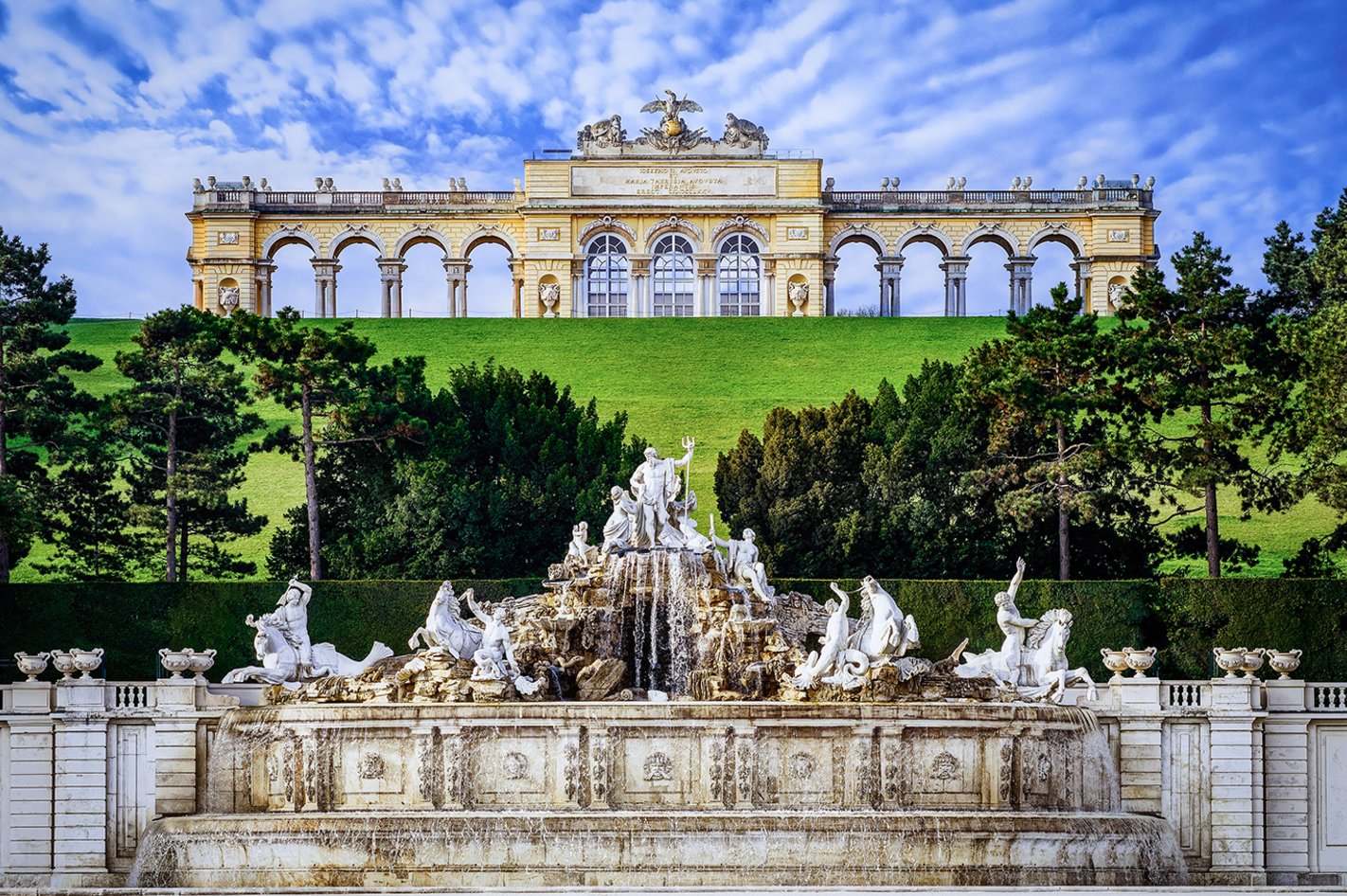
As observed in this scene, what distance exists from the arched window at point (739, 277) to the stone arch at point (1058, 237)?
12.1 meters

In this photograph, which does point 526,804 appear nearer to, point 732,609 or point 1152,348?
point 732,609

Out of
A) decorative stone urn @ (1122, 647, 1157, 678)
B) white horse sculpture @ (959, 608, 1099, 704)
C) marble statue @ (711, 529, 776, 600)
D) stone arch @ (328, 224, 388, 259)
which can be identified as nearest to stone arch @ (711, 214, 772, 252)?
stone arch @ (328, 224, 388, 259)

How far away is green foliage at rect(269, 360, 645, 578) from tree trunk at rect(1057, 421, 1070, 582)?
10.5 meters

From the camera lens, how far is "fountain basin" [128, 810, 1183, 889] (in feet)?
59.7

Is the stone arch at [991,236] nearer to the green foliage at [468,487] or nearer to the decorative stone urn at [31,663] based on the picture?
the green foliage at [468,487]

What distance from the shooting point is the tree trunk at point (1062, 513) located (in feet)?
103

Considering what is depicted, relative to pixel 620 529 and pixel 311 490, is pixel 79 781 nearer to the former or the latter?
pixel 620 529

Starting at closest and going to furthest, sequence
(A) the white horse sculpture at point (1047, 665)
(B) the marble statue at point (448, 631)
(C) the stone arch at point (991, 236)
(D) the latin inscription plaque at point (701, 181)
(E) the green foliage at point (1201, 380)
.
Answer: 1. (B) the marble statue at point (448, 631)
2. (A) the white horse sculpture at point (1047, 665)
3. (E) the green foliage at point (1201, 380)
4. (D) the latin inscription plaque at point (701, 181)
5. (C) the stone arch at point (991, 236)

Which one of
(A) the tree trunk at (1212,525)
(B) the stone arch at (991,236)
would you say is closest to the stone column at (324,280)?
(B) the stone arch at (991,236)

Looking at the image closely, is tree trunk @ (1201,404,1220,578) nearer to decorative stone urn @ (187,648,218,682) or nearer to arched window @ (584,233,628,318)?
decorative stone urn @ (187,648,218,682)

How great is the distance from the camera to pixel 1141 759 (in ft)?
67.2

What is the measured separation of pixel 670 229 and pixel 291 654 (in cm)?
4082

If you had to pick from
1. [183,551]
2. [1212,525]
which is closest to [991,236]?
[1212,525]

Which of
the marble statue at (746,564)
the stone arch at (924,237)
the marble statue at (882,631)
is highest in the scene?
the stone arch at (924,237)
